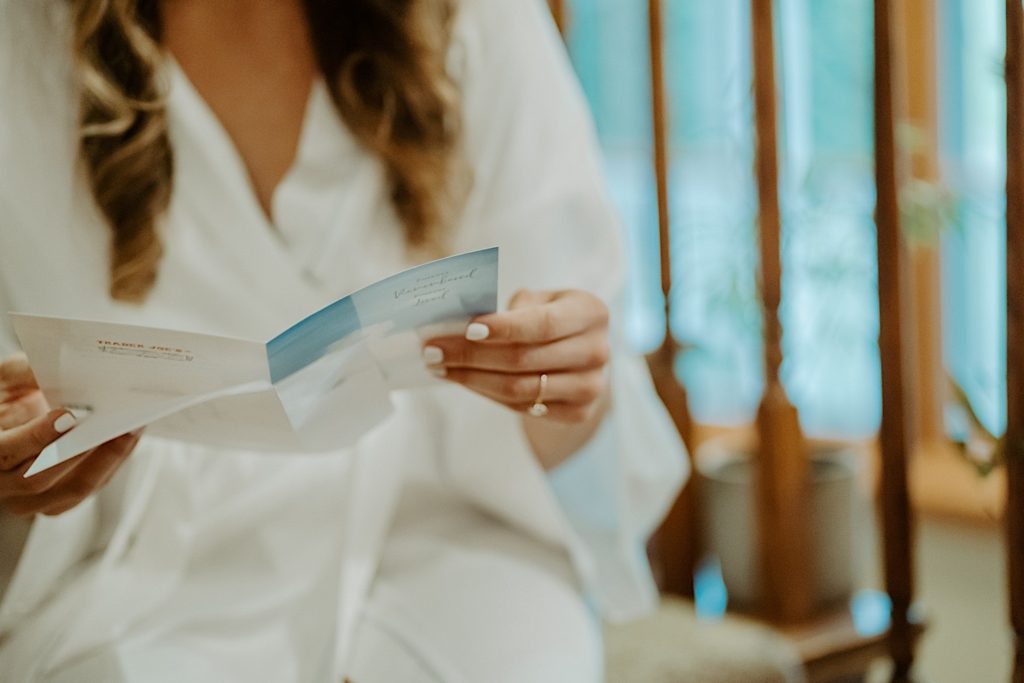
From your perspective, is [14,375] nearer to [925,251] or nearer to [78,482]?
[78,482]

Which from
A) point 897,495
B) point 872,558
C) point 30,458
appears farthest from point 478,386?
point 872,558

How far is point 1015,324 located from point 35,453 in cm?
85

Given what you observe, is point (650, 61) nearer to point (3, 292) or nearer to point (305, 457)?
point (305, 457)

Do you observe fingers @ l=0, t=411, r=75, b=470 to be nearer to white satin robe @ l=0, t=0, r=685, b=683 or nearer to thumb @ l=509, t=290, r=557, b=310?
white satin robe @ l=0, t=0, r=685, b=683

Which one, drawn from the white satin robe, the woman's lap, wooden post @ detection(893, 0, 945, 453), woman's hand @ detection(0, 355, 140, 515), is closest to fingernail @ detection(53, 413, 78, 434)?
woman's hand @ detection(0, 355, 140, 515)

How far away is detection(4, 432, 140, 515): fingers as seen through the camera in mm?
770

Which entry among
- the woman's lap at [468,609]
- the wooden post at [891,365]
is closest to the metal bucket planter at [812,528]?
the wooden post at [891,365]

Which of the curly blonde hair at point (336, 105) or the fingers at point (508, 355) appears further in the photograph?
the curly blonde hair at point (336, 105)

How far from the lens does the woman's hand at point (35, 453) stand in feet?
2.39

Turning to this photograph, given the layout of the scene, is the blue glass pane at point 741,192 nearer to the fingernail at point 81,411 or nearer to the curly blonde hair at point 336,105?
the curly blonde hair at point 336,105

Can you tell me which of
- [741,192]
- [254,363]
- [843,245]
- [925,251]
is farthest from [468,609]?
[925,251]

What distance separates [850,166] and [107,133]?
199cm

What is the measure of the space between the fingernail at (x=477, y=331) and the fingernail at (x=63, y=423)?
0.93ft

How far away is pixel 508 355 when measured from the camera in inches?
31.5
